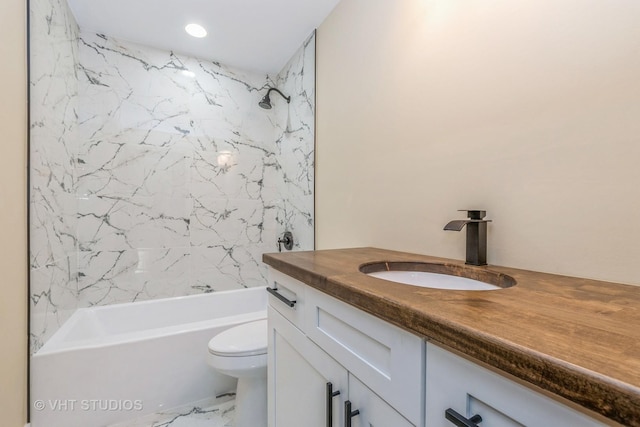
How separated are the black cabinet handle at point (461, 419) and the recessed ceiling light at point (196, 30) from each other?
2.57 metres

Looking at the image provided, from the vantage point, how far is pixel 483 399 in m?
0.43

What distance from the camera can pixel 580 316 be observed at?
1.57 feet

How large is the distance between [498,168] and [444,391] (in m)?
0.77

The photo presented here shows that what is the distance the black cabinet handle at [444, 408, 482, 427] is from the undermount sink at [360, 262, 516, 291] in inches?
18.1

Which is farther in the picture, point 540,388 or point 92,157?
point 92,157

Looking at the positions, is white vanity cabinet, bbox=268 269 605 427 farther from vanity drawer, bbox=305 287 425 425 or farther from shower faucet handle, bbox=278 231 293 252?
shower faucet handle, bbox=278 231 293 252

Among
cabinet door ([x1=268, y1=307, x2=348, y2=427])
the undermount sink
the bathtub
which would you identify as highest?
the undermount sink

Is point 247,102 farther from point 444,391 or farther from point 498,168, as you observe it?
point 444,391

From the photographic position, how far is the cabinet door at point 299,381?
30.6 inches

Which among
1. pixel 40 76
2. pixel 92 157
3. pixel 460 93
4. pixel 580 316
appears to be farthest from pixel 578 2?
pixel 92 157

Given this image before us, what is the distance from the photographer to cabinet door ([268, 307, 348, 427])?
0.78 m

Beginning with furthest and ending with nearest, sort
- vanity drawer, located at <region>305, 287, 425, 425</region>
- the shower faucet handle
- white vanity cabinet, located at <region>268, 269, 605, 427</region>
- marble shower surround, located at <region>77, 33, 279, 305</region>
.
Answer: the shower faucet handle → marble shower surround, located at <region>77, 33, 279, 305</region> → vanity drawer, located at <region>305, 287, 425, 425</region> → white vanity cabinet, located at <region>268, 269, 605, 427</region>

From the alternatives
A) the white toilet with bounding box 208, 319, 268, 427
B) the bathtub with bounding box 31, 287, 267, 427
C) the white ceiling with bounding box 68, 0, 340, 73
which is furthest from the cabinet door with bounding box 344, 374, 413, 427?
the white ceiling with bounding box 68, 0, 340, 73

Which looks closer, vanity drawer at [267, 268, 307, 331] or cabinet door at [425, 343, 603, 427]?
cabinet door at [425, 343, 603, 427]
